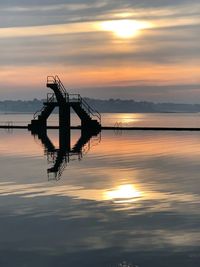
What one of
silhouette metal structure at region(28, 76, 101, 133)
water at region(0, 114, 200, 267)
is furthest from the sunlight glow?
silhouette metal structure at region(28, 76, 101, 133)

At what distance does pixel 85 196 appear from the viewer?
2552cm

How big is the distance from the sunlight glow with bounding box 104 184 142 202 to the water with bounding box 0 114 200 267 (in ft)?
0.16

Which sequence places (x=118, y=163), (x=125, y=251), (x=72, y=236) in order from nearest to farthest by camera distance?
(x=125, y=251) < (x=72, y=236) < (x=118, y=163)

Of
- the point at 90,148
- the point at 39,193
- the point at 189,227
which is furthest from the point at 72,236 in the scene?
the point at 90,148

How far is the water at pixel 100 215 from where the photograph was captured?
49.4ft

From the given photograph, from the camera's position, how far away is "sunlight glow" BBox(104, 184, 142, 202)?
80.9ft

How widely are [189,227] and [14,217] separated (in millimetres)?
7145

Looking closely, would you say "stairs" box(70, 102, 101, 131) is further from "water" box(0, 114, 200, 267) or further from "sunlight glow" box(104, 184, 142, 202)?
"sunlight glow" box(104, 184, 142, 202)

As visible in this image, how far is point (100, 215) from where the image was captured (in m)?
20.6

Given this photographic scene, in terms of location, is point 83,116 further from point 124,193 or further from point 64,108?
point 124,193

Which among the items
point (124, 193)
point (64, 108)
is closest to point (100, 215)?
point (124, 193)

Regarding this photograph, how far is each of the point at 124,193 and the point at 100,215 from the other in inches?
227

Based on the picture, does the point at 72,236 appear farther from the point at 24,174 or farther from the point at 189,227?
the point at 24,174

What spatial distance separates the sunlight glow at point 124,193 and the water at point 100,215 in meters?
0.05
